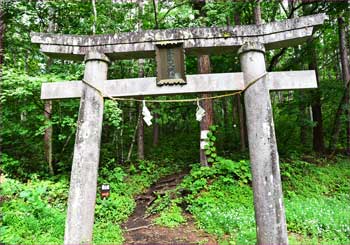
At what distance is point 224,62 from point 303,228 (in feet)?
26.1

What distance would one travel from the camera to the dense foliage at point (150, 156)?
18.1ft

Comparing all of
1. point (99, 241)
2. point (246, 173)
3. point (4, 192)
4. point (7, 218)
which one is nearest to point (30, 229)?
point (7, 218)

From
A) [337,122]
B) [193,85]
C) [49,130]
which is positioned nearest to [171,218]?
[193,85]

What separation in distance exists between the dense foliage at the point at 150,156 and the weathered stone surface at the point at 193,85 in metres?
2.74

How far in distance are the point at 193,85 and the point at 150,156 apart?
8797mm

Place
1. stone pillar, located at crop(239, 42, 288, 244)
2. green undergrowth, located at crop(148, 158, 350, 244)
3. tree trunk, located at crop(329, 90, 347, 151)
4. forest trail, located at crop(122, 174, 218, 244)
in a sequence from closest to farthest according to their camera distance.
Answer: stone pillar, located at crop(239, 42, 288, 244), green undergrowth, located at crop(148, 158, 350, 244), forest trail, located at crop(122, 174, 218, 244), tree trunk, located at crop(329, 90, 347, 151)

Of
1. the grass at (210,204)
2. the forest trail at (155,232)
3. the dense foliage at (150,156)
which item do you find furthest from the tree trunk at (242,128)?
the forest trail at (155,232)

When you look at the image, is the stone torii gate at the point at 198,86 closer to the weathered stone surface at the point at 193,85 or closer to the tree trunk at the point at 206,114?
the weathered stone surface at the point at 193,85

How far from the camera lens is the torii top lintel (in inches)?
166

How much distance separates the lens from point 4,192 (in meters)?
6.24

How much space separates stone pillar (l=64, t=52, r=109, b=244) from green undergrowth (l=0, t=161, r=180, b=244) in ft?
4.32

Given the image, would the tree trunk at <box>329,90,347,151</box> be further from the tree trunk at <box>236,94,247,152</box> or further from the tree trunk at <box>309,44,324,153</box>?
the tree trunk at <box>236,94,247,152</box>

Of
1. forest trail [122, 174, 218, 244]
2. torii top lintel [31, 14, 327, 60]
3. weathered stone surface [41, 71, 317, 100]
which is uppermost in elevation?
torii top lintel [31, 14, 327, 60]

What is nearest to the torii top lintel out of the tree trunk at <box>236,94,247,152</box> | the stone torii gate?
the stone torii gate
